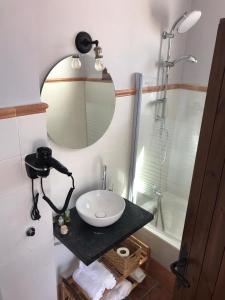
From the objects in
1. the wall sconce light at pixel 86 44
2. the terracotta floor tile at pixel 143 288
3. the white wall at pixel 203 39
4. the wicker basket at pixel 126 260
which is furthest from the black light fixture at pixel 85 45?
the terracotta floor tile at pixel 143 288

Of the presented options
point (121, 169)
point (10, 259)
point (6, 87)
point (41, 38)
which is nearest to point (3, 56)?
point (6, 87)

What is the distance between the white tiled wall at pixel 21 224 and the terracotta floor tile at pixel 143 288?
723 millimetres

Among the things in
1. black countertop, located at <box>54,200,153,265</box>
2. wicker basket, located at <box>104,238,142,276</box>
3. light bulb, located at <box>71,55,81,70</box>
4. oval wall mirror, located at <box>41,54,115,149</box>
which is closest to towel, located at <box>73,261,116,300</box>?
wicker basket, located at <box>104,238,142,276</box>

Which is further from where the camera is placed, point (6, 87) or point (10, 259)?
point (10, 259)

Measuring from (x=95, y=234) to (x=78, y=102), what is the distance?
0.84m

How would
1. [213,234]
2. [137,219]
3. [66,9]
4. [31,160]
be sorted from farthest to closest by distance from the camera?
1. [137,219]
2. [66,9]
3. [31,160]
4. [213,234]

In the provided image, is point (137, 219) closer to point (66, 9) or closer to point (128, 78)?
point (128, 78)

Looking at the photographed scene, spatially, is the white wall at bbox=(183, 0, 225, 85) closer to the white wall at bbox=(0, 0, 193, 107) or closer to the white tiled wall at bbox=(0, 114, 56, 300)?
the white wall at bbox=(0, 0, 193, 107)

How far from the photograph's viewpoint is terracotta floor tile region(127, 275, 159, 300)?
1.80 meters

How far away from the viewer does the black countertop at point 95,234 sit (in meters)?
1.32

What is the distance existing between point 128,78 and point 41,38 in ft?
2.35

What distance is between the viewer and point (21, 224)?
3.84ft

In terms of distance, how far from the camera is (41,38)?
124 cm

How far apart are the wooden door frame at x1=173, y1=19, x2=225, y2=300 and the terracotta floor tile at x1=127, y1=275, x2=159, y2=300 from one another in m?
0.97
